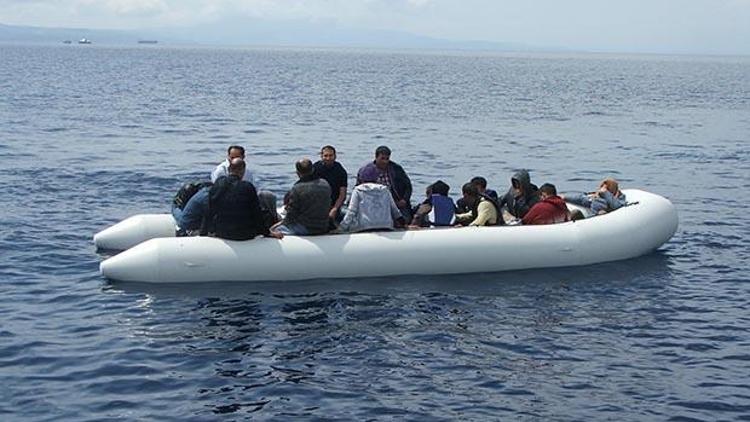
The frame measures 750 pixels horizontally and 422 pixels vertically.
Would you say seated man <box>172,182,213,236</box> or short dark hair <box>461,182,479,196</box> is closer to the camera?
seated man <box>172,182,213,236</box>

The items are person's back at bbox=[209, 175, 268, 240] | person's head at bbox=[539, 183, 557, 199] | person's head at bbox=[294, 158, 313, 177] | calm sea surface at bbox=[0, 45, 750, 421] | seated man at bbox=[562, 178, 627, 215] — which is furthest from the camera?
seated man at bbox=[562, 178, 627, 215]

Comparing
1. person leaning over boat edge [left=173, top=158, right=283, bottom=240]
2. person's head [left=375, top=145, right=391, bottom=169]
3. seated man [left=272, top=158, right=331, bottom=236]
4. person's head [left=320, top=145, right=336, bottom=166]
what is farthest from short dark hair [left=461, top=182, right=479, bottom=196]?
person leaning over boat edge [left=173, top=158, right=283, bottom=240]

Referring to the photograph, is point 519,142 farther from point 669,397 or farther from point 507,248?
point 669,397

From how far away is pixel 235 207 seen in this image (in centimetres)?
1376

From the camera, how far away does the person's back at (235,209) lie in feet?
45.0

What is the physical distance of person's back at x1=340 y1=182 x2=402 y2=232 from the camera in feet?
47.3

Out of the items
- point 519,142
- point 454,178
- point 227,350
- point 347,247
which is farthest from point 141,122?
point 227,350

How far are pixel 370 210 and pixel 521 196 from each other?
295 centimetres

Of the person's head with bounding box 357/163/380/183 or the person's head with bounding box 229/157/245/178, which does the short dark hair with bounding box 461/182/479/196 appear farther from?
the person's head with bounding box 229/157/245/178

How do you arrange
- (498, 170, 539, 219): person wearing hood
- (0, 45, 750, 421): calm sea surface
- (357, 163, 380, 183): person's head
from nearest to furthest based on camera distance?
(0, 45, 750, 421): calm sea surface, (357, 163, 380, 183): person's head, (498, 170, 539, 219): person wearing hood

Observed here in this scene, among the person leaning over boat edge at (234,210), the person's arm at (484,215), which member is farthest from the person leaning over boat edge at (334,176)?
the person's arm at (484,215)

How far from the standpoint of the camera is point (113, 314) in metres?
12.7

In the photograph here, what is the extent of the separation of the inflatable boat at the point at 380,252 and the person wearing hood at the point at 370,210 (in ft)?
0.56

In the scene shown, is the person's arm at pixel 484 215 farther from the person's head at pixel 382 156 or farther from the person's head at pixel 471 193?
the person's head at pixel 382 156
